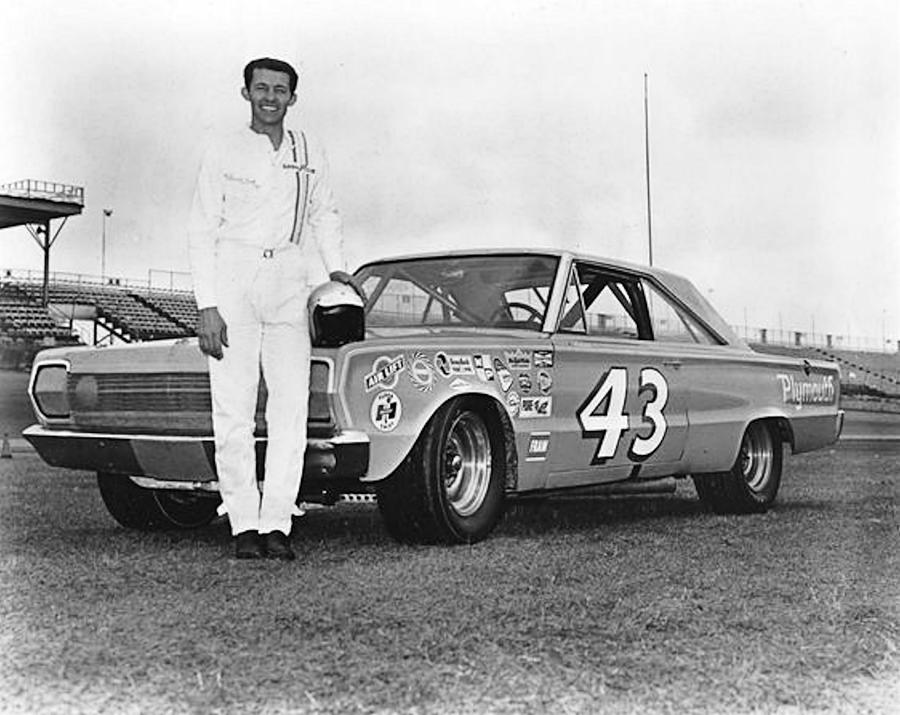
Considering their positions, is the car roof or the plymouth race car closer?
the plymouth race car

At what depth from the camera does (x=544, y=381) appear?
17.5 feet

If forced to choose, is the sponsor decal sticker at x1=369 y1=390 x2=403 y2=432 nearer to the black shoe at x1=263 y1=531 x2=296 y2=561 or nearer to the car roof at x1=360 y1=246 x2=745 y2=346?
the black shoe at x1=263 y1=531 x2=296 y2=561

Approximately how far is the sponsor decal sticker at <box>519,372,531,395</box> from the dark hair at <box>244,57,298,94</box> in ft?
5.16

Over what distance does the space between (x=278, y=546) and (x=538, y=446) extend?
53.6 inches

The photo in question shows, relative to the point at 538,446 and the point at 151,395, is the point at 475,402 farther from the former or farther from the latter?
the point at 151,395

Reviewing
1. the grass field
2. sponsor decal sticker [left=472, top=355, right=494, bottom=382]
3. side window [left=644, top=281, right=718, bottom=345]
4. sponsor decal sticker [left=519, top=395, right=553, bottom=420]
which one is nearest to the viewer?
the grass field

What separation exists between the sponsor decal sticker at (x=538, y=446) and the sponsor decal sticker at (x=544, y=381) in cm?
19

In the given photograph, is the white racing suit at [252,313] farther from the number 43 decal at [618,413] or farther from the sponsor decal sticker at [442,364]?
the number 43 decal at [618,413]

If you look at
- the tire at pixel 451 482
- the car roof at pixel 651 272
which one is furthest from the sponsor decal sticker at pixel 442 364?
the car roof at pixel 651 272

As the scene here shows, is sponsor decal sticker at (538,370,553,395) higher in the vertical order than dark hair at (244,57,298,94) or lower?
lower

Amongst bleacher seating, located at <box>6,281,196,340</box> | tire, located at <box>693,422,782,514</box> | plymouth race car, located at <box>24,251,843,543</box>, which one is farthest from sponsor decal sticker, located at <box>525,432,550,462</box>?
bleacher seating, located at <box>6,281,196,340</box>

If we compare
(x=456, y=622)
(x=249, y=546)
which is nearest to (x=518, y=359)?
(x=249, y=546)

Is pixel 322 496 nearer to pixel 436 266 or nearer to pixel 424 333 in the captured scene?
pixel 424 333

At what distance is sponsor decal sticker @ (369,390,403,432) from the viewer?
4.57 metres
